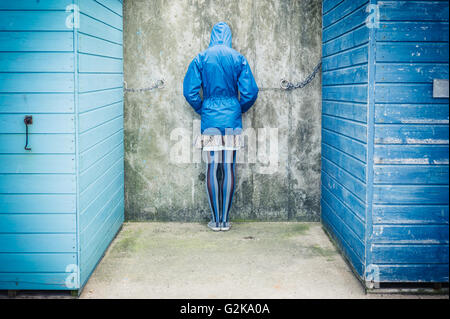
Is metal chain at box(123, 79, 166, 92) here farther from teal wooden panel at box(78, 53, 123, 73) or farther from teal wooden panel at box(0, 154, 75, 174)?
teal wooden panel at box(0, 154, 75, 174)

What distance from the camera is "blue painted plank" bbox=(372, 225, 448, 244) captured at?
3164 millimetres

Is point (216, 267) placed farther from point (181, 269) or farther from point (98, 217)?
point (98, 217)

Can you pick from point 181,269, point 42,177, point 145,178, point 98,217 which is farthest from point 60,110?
point 145,178

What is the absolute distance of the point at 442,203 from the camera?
10.3 feet

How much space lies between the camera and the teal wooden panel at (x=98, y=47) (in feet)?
10.6

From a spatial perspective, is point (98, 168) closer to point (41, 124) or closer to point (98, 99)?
point (98, 99)

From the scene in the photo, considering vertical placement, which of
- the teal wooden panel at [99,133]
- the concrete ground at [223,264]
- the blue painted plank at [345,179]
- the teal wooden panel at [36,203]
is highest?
the teal wooden panel at [99,133]

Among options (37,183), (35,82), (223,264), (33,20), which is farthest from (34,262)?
(33,20)

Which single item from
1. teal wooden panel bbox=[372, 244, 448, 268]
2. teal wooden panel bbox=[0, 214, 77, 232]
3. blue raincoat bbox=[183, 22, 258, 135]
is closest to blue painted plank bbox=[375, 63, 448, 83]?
teal wooden panel bbox=[372, 244, 448, 268]

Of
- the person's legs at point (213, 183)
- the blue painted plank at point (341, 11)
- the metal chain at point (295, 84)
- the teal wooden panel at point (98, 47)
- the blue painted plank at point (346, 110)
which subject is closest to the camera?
the teal wooden panel at point (98, 47)

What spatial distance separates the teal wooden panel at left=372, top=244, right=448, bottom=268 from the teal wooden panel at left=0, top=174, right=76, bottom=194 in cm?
208

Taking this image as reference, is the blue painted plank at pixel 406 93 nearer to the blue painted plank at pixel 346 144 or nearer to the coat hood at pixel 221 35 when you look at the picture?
the blue painted plank at pixel 346 144

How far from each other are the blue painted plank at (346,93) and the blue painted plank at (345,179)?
0.59 m

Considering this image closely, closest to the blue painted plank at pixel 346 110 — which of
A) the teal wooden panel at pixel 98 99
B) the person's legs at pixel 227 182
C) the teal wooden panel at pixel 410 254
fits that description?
the teal wooden panel at pixel 410 254
